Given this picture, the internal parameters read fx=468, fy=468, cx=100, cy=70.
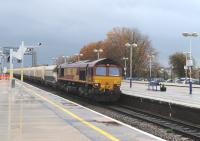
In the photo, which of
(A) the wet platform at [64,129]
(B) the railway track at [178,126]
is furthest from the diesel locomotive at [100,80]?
(A) the wet platform at [64,129]

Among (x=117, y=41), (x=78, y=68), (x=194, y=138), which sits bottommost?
(x=194, y=138)

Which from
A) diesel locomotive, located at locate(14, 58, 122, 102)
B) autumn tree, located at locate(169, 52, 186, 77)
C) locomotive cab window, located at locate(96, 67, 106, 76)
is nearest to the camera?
diesel locomotive, located at locate(14, 58, 122, 102)

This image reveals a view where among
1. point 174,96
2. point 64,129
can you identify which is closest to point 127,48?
point 174,96

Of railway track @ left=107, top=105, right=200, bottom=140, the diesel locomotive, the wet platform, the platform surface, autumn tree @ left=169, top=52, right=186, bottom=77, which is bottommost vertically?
railway track @ left=107, top=105, right=200, bottom=140

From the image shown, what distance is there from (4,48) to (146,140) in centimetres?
8476

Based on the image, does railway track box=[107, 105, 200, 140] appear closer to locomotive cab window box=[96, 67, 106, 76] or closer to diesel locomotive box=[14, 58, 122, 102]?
diesel locomotive box=[14, 58, 122, 102]

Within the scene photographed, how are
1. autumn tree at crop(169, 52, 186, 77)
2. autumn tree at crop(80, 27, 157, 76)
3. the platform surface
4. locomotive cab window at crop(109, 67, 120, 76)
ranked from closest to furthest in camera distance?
the platform surface
locomotive cab window at crop(109, 67, 120, 76)
autumn tree at crop(80, 27, 157, 76)
autumn tree at crop(169, 52, 186, 77)

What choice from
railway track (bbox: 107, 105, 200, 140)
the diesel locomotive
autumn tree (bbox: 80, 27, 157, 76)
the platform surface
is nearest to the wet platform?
railway track (bbox: 107, 105, 200, 140)

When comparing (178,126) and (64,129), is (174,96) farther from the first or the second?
(64,129)

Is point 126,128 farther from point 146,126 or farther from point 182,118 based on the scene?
point 182,118

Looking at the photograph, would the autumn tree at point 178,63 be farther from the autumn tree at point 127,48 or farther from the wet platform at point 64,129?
the wet platform at point 64,129

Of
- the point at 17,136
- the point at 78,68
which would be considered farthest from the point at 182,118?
the point at 78,68

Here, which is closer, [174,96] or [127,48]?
[174,96]

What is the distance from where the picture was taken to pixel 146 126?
19.3 m
